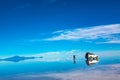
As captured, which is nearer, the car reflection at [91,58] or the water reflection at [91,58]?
the car reflection at [91,58]

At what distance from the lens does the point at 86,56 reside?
188 meters

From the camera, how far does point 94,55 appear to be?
7475 inches

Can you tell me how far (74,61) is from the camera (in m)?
197

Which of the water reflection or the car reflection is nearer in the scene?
the car reflection

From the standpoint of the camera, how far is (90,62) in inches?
7377

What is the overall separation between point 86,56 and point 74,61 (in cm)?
1068

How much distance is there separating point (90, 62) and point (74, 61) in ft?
39.8

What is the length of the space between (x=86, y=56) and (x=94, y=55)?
4.14 meters

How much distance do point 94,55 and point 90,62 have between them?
14.8 ft
